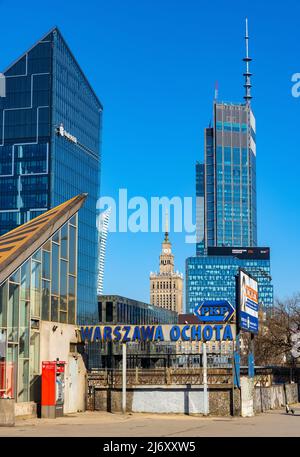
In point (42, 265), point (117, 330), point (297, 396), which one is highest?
point (42, 265)

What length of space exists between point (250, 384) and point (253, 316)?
17.4 feet

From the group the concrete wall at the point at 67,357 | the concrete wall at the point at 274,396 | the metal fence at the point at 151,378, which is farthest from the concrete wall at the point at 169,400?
the concrete wall at the point at 274,396

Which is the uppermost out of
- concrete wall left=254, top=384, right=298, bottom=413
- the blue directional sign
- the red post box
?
the blue directional sign

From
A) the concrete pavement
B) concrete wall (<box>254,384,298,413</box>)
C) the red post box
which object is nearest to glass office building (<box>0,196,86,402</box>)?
the red post box

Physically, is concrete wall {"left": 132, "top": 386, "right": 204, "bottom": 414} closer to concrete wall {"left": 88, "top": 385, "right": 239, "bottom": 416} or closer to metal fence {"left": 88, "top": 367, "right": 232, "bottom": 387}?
concrete wall {"left": 88, "top": 385, "right": 239, "bottom": 416}

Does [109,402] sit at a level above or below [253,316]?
below

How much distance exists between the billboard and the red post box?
1083cm

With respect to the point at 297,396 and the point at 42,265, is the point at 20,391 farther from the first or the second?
the point at 297,396

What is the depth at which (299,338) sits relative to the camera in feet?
250

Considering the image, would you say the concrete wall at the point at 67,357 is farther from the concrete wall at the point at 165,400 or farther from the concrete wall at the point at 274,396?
the concrete wall at the point at 274,396

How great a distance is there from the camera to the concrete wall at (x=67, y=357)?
1522 inches

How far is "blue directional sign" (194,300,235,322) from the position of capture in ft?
147

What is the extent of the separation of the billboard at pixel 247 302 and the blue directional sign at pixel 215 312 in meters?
1.45
